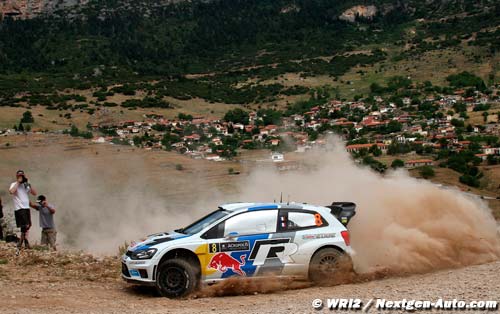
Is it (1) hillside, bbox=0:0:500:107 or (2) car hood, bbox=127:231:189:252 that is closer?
(2) car hood, bbox=127:231:189:252

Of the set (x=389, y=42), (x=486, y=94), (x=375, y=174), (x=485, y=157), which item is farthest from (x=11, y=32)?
(x=375, y=174)

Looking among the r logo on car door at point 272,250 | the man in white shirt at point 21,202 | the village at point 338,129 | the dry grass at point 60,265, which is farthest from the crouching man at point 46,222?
the village at point 338,129

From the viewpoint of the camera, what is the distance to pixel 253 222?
38.0 feet

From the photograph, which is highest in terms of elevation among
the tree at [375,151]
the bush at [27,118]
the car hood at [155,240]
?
the bush at [27,118]

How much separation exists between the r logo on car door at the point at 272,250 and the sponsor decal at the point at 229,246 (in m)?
0.15

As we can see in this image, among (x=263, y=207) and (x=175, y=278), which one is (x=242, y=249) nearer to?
(x=263, y=207)

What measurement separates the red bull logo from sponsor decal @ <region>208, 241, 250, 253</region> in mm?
83

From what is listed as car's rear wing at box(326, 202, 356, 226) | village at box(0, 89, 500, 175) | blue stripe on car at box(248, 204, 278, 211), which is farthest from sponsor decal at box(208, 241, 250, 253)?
village at box(0, 89, 500, 175)

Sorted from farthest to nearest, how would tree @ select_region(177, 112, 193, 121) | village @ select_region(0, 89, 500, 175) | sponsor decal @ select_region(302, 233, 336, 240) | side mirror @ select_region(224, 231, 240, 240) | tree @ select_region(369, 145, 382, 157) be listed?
tree @ select_region(177, 112, 193, 121) → village @ select_region(0, 89, 500, 175) → tree @ select_region(369, 145, 382, 157) → sponsor decal @ select_region(302, 233, 336, 240) → side mirror @ select_region(224, 231, 240, 240)

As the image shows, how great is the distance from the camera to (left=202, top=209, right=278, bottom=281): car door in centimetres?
1128

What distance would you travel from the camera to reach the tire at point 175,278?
11.0 metres

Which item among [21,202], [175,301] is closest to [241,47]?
[21,202]

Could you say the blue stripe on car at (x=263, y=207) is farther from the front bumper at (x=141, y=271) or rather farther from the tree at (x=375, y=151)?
the tree at (x=375, y=151)

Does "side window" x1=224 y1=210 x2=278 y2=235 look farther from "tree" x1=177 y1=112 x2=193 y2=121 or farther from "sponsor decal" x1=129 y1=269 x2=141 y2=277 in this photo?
"tree" x1=177 y1=112 x2=193 y2=121
